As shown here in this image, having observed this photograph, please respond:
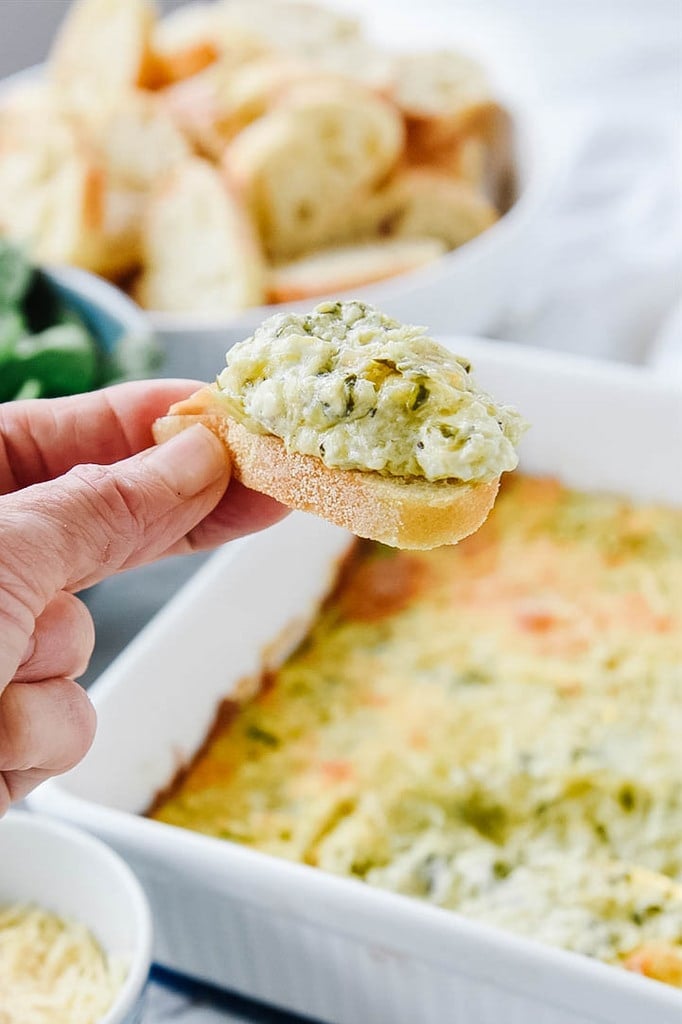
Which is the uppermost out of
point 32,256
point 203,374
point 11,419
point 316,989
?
point 11,419

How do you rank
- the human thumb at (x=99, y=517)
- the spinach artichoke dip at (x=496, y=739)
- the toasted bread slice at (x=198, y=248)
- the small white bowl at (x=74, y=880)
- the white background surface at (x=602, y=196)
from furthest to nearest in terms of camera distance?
the white background surface at (x=602, y=196)
the toasted bread slice at (x=198, y=248)
the spinach artichoke dip at (x=496, y=739)
the small white bowl at (x=74, y=880)
the human thumb at (x=99, y=517)

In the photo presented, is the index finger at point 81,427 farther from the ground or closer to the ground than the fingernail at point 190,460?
closer to the ground

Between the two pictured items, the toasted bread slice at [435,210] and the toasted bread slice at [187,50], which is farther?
the toasted bread slice at [187,50]

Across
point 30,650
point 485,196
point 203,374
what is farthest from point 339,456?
point 485,196

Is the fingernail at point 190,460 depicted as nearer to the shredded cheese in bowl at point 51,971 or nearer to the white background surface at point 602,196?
the shredded cheese in bowl at point 51,971

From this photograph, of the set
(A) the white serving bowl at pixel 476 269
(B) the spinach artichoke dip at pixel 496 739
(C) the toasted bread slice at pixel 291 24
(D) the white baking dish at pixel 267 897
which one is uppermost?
(C) the toasted bread slice at pixel 291 24

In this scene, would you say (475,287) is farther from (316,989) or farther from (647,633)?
(316,989)

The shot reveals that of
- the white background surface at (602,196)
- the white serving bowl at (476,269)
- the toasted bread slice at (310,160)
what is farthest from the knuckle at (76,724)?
the toasted bread slice at (310,160)

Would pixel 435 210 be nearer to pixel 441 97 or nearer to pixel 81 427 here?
pixel 441 97
